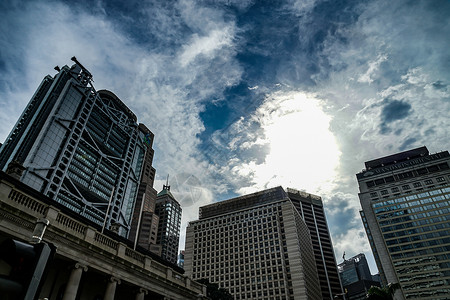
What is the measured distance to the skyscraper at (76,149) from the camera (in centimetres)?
11088

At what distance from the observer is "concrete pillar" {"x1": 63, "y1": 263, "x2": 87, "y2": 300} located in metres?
20.3

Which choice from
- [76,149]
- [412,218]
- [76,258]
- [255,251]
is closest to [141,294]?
[76,258]

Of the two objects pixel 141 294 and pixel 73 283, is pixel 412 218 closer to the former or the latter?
pixel 141 294

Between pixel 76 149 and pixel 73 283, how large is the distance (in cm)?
11823

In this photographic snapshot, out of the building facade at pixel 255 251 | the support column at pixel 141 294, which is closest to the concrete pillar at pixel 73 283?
the support column at pixel 141 294

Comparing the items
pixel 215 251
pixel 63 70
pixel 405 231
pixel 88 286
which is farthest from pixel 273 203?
pixel 88 286

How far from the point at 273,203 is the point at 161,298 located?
124 metres

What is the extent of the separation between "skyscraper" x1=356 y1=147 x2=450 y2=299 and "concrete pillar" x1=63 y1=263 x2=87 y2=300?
13774 centimetres

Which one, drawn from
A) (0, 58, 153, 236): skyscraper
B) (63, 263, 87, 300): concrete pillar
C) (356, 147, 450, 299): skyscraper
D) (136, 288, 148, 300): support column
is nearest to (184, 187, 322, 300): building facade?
(356, 147, 450, 299): skyscraper

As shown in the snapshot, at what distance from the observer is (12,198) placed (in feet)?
63.2

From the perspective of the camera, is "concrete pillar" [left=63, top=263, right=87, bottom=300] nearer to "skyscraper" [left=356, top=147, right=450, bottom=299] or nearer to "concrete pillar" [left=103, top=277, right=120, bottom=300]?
"concrete pillar" [left=103, top=277, right=120, bottom=300]

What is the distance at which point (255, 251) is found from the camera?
13700 centimetres

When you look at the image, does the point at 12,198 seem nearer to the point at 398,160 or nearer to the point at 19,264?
the point at 19,264

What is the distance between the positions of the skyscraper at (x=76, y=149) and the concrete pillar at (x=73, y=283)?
295 feet
